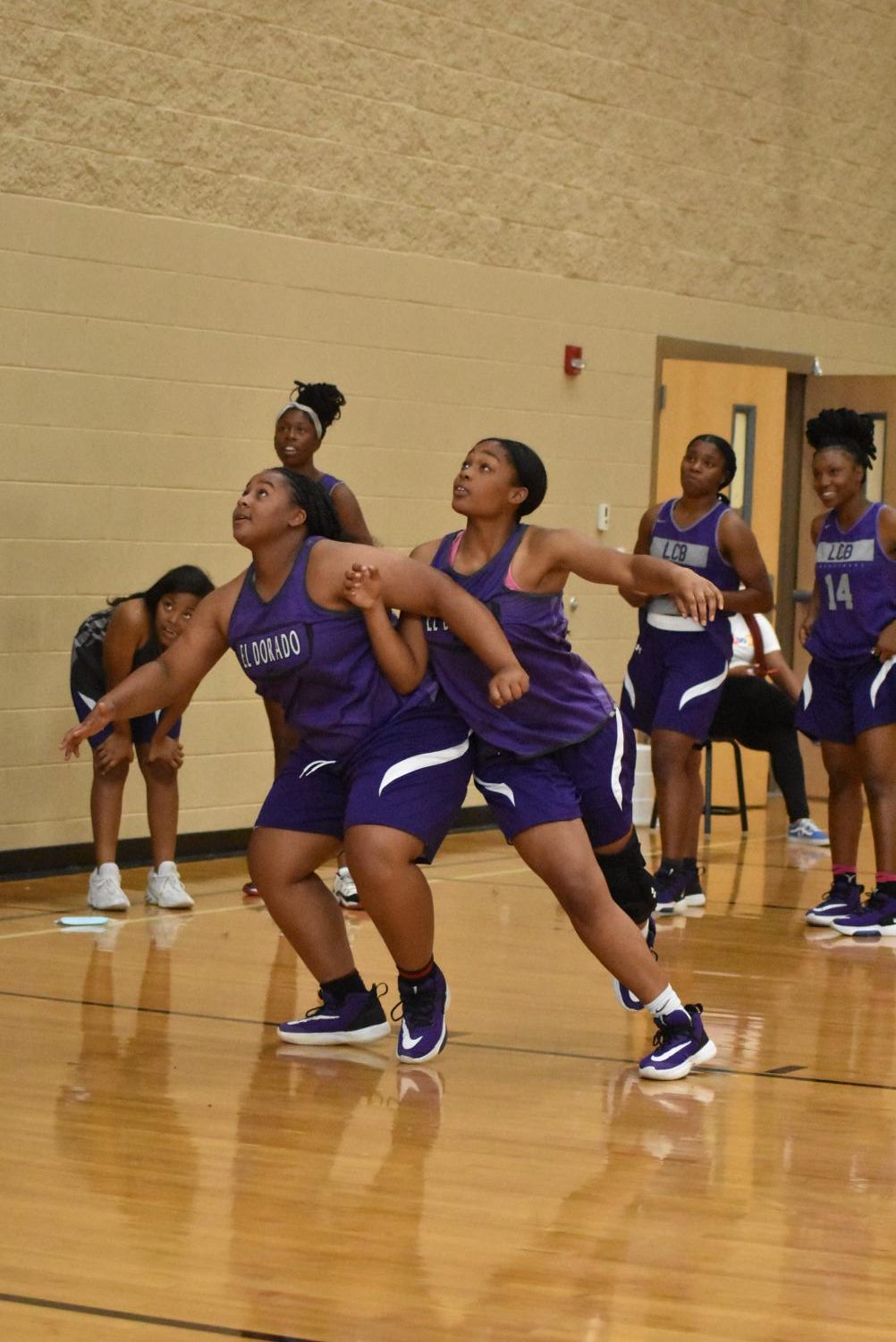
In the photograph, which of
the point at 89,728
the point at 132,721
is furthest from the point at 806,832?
the point at 89,728

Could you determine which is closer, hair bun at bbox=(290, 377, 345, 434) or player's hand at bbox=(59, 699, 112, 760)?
player's hand at bbox=(59, 699, 112, 760)

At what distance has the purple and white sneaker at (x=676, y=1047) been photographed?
4.80 m

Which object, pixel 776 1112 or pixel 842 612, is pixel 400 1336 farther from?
pixel 842 612

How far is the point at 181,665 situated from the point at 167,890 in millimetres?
2422

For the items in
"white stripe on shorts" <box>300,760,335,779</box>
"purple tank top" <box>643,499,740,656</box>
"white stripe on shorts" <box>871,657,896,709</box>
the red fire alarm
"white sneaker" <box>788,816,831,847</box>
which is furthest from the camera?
the red fire alarm

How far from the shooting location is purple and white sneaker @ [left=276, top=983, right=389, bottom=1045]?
16.8 ft

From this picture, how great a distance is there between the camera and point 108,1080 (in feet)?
15.3

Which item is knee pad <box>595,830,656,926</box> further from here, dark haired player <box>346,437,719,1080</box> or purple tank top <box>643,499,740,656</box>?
purple tank top <box>643,499,740,656</box>

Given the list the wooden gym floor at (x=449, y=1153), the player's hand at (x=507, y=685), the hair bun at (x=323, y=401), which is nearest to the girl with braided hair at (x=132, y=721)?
the wooden gym floor at (x=449, y=1153)

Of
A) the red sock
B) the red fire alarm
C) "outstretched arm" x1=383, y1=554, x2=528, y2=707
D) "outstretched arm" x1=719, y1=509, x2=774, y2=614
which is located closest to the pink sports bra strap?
"outstretched arm" x1=383, y1=554, x2=528, y2=707

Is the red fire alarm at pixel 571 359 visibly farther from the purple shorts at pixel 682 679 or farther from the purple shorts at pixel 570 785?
the purple shorts at pixel 570 785

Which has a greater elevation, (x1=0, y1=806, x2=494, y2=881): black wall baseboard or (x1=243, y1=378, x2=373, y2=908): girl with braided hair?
(x1=243, y1=378, x2=373, y2=908): girl with braided hair

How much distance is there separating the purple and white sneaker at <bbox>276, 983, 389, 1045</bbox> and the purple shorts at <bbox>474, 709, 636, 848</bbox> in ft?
2.01

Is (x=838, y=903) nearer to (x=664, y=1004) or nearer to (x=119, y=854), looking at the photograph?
(x=664, y=1004)
